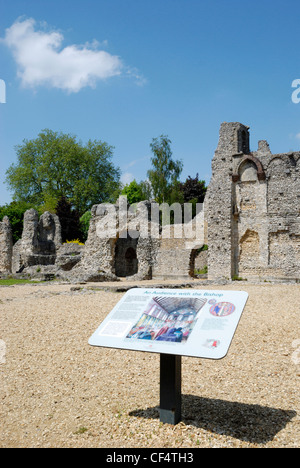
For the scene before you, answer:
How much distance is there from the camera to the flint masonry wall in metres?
15.8

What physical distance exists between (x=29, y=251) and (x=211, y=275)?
16.3m

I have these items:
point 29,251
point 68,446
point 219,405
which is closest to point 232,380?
point 219,405

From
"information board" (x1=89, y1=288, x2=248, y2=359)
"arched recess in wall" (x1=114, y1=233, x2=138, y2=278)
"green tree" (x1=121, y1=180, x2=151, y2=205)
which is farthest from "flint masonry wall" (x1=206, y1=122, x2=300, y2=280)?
"green tree" (x1=121, y1=180, x2=151, y2=205)

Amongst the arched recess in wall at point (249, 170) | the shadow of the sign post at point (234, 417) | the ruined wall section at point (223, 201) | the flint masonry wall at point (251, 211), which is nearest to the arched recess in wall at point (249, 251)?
the flint masonry wall at point (251, 211)

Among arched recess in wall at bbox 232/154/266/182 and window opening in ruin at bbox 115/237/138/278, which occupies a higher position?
arched recess in wall at bbox 232/154/266/182

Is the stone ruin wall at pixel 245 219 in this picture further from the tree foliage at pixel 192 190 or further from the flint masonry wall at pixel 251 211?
the tree foliage at pixel 192 190

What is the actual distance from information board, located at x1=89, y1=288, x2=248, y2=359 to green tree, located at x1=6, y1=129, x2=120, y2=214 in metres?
39.4

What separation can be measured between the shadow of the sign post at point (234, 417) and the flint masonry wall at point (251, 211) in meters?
12.6

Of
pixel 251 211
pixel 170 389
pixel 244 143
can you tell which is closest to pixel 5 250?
pixel 251 211

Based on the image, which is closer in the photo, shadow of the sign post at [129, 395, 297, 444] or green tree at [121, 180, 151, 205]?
shadow of the sign post at [129, 395, 297, 444]

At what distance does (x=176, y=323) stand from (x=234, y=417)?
101 cm

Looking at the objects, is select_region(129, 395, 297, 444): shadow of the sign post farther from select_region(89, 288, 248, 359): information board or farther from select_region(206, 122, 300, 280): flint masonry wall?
select_region(206, 122, 300, 280): flint masonry wall

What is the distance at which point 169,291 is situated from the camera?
12.2 ft

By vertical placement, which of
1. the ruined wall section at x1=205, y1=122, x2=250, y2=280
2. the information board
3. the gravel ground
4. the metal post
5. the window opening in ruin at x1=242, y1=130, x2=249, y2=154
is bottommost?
the gravel ground
